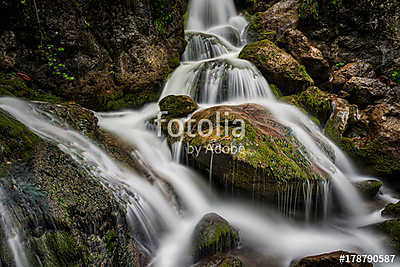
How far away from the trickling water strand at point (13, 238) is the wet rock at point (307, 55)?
773 centimetres

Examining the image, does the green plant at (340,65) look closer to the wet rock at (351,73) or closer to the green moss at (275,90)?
the wet rock at (351,73)

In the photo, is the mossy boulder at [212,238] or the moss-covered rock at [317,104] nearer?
the mossy boulder at [212,238]

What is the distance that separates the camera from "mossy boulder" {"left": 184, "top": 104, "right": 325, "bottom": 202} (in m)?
3.27

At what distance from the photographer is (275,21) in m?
9.66

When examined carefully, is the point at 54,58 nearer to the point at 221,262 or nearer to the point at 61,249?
the point at 61,249

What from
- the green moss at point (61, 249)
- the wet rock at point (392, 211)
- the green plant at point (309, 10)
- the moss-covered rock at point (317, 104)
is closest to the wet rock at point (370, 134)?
the moss-covered rock at point (317, 104)

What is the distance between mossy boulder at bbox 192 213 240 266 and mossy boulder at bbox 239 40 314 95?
16.4 ft

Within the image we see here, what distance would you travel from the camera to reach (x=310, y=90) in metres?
6.39

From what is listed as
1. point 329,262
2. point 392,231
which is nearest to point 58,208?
point 329,262

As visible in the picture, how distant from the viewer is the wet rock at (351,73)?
22.3 feet

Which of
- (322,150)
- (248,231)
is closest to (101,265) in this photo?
(248,231)

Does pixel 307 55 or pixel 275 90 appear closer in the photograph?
pixel 275 90

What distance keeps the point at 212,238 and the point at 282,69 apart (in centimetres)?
550

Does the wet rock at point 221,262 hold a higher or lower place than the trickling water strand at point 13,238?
lower
